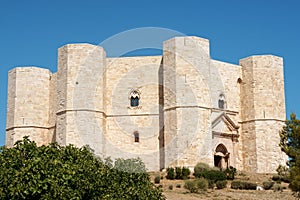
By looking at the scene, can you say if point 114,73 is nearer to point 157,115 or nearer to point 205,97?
point 157,115

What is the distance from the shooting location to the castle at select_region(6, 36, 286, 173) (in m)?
34.1

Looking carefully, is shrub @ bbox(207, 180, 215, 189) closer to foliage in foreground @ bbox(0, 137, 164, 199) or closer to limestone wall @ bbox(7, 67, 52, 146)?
foliage in foreground @ bbox(0, 137, 164, 199)

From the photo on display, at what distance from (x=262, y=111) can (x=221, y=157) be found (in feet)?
13.7

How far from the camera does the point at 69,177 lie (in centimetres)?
1532

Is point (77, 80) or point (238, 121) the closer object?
point (77, 80)

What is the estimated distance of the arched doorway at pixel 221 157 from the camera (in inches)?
1459

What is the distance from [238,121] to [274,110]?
100 inches

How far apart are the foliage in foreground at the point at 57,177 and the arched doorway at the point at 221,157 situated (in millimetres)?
19886

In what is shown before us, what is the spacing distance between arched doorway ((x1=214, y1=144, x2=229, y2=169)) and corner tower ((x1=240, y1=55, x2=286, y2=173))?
1471 mm

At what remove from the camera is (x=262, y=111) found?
37.5 m

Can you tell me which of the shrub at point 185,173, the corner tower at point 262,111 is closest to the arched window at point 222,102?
the corner tower at point 262,111

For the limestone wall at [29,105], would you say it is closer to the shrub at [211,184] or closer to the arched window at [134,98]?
the arched window at [134,98]

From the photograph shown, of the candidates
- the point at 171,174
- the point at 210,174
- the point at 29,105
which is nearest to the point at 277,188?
the point at 210,174

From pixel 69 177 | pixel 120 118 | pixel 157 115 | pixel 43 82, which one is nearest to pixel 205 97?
pixel 157 115
